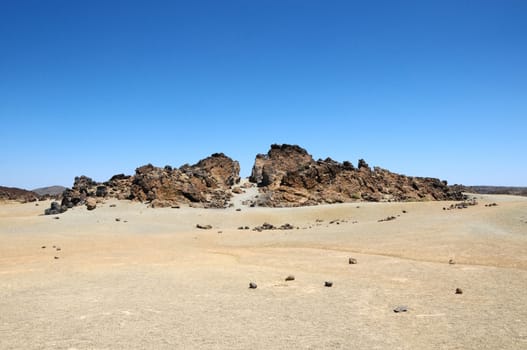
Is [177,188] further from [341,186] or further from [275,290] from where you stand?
[275,290]

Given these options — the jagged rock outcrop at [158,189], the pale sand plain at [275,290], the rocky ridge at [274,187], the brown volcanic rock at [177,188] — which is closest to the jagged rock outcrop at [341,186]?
the rocky ridge at [274,187]

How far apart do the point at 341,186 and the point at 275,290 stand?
907 inches

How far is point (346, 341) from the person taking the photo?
495cm

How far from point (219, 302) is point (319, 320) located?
172 cm

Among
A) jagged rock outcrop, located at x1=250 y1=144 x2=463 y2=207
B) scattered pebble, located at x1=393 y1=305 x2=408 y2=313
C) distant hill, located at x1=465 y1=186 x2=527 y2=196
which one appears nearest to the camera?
scattered pebble, located at x1=393 y1=305 x2=408 y2=313

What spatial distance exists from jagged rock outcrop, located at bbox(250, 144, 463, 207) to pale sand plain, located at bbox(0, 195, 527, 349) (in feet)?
38.8

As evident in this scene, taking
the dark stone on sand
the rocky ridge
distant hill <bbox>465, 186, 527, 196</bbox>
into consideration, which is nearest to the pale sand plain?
the dark stone on sand

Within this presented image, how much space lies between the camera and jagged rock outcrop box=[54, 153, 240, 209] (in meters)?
26.9

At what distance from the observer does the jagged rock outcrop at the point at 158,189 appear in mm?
26906

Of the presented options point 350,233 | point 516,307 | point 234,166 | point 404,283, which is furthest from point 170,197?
point 516,307

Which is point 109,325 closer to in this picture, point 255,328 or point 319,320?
point 255,328

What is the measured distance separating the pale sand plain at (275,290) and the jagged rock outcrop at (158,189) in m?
Result: 10.4

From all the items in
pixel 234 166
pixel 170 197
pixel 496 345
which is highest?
pixel 234 166

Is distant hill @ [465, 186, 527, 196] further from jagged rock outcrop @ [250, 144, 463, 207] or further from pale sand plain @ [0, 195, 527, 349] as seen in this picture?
pale sand plain @ [0, 195, 527, 349]
